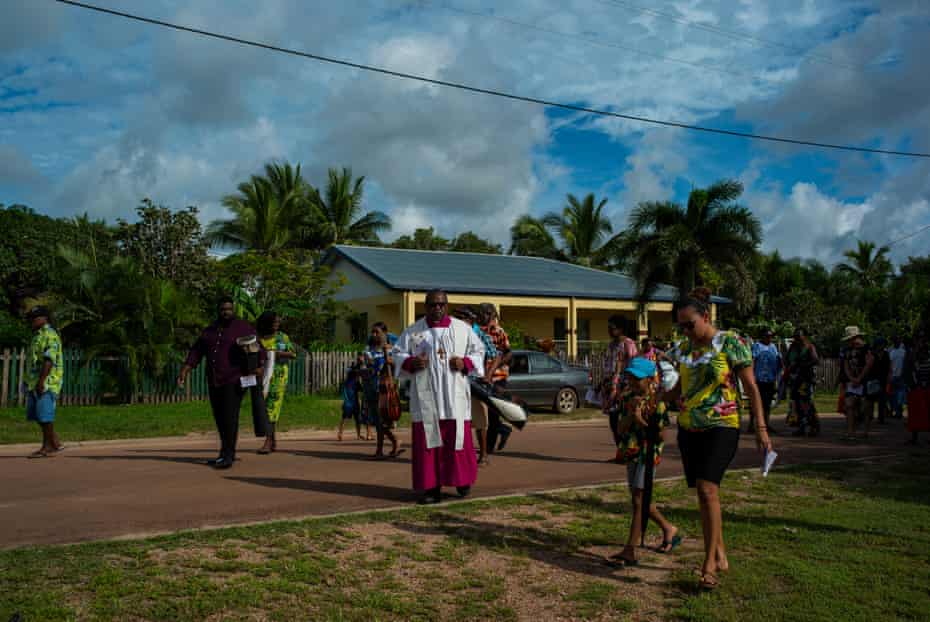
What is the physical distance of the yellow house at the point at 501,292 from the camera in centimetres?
2838

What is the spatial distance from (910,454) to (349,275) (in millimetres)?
23689

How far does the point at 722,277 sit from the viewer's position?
3006 centimetres

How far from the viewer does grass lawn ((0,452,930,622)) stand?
4.53 metres

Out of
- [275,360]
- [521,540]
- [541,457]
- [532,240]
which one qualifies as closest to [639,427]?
[521,540]

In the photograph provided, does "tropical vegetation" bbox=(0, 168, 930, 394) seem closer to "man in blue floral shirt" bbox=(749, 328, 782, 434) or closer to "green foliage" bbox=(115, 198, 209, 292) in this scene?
"green foliage" bbox=(115, 198, 209, 292)

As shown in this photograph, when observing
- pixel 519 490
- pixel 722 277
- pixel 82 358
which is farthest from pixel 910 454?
pixel 722 277

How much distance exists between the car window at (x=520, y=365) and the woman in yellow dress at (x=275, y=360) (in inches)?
309

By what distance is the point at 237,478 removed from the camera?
895 centimetres

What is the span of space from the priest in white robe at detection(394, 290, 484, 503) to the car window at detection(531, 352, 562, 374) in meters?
10.8

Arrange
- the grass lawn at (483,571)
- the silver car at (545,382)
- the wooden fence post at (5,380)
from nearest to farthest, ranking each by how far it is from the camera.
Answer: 1. the grass lawn at (483,571)
2. the wooden fence post at (5,380)
3. the silver car at (545,382)

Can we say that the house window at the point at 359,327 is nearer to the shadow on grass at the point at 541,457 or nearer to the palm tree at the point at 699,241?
the palm tree at the point at 699,241

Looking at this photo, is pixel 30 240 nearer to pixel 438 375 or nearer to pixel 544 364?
pixel 544 364

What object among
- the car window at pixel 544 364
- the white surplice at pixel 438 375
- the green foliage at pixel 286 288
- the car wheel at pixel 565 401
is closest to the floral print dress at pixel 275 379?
the white surplice at pixel 438 375

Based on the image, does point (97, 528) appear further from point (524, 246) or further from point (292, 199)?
point (524, 246)
